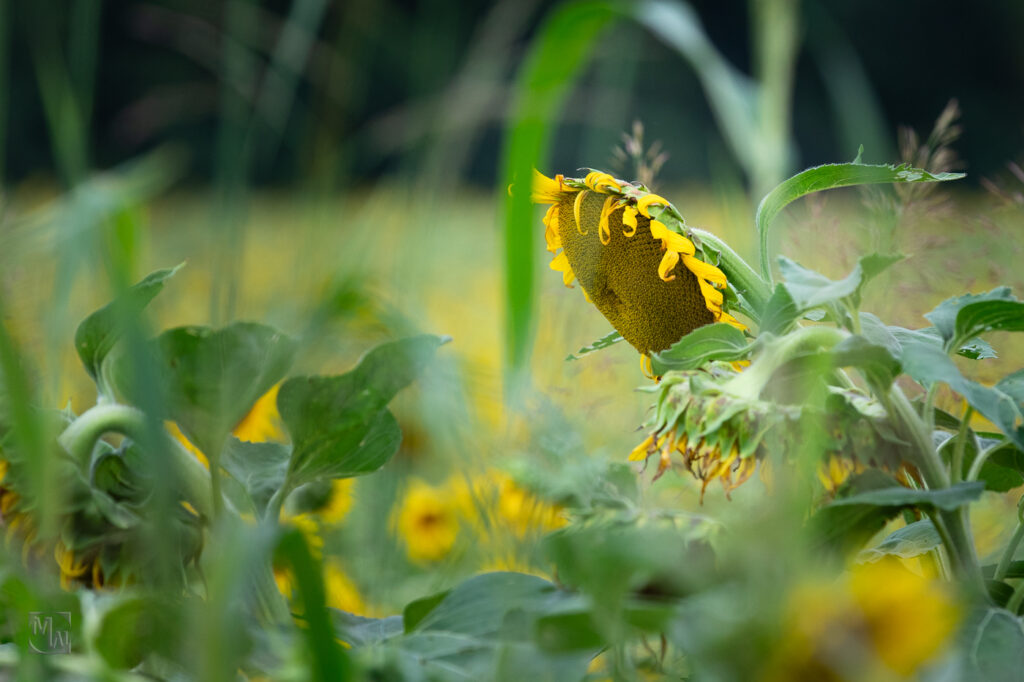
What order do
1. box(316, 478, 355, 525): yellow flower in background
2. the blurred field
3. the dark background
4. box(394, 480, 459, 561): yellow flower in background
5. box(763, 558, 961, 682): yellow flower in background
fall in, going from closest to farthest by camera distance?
box(763, 558, 961, 682): yellow flower in background, the blurred field, box(316, 478, 355, 525): yellow flower in background, box(394, 480, 459, 561): yellow flower in background, the dark background

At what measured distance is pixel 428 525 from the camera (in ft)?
2.29

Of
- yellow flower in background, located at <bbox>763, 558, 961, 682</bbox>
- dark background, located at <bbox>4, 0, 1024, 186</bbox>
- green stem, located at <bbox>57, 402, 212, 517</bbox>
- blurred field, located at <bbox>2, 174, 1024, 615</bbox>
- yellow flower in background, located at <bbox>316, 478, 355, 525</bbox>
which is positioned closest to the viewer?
yellow flower in background, located at <bbox>763, 558, 961, 682</bbox>

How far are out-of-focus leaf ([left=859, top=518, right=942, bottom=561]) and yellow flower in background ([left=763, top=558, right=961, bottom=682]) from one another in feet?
0.39

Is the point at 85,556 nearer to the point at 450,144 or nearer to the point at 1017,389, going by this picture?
the point at 1017,389

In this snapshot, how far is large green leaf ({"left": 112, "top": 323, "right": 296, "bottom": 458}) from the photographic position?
0.25 m

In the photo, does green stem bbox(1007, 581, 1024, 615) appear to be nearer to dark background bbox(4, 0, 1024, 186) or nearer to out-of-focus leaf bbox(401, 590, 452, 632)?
out-of-focus leaf bbox(401, 590, 452, 632)

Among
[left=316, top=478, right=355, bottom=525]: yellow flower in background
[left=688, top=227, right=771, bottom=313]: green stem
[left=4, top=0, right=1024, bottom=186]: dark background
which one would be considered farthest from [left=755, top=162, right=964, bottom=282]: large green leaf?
[left=4, top=0, right=1024, bottom=186]: dark background

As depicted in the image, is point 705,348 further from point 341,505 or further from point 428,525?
point 428,525

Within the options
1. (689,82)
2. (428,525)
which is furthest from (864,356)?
(689,82)

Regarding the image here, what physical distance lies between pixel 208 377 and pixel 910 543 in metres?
0.20

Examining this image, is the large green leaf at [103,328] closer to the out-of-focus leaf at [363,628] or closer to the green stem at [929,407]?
the out-of-focus leaf at [363,628]

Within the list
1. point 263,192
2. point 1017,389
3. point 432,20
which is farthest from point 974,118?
point 1017,389

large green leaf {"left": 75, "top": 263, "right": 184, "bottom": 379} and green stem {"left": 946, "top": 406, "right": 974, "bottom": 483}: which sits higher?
large green leaf {"left": 75, "top": 263, "right": 184, "bottom": 379}

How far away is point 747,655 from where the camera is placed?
0.49ft
